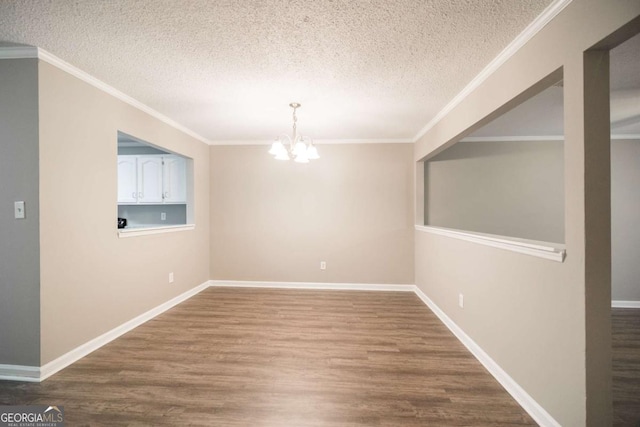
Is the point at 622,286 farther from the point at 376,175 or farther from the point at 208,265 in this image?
the point at 208,265

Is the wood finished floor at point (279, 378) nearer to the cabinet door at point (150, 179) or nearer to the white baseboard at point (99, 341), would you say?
the white baseboard at point (99, 341)

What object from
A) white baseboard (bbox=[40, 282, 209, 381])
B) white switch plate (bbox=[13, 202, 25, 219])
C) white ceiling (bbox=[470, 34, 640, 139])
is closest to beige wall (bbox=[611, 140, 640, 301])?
white ceiling (bbox=[470, 34, 640, 139])

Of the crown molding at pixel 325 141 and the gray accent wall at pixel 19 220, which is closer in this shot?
the gray accent wall at pixel 19 220

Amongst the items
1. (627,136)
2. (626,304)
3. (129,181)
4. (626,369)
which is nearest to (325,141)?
(129,181)

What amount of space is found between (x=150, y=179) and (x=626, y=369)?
5966 millimetres

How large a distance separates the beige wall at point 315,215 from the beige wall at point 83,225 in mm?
1459

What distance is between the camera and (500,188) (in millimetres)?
4426

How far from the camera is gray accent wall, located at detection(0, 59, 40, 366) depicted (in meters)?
2.06

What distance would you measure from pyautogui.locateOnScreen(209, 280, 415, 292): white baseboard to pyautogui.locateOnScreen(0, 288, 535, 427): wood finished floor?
1.26m

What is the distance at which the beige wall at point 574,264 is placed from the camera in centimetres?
136

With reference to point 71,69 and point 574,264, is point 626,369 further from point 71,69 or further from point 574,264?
point 71,69

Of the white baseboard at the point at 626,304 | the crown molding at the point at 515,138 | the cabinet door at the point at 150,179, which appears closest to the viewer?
the white baseboard at the point at 626,304

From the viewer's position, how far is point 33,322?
6.79 feet

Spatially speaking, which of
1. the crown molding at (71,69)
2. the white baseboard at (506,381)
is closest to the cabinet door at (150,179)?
the crown molding at (71,69)
